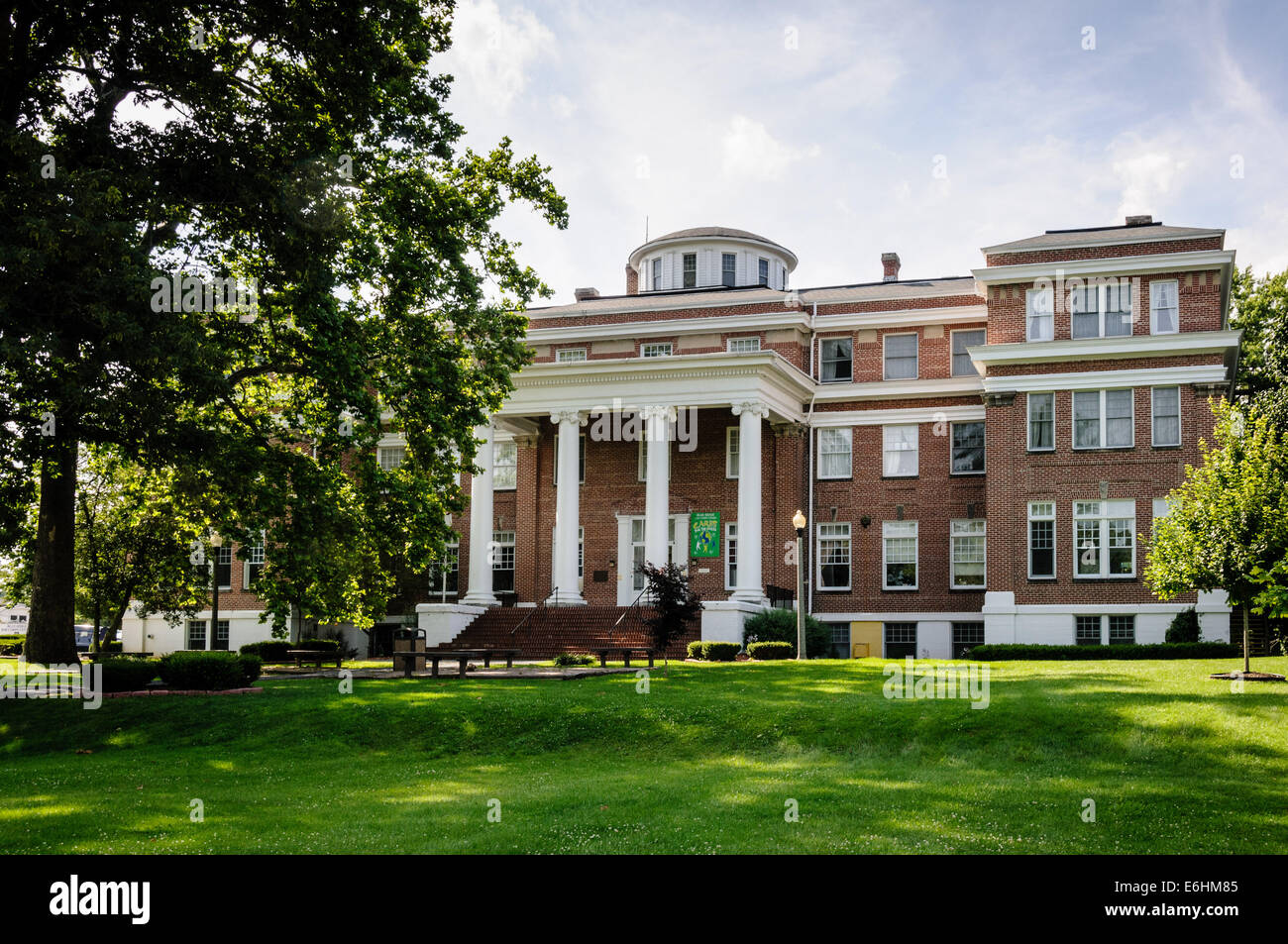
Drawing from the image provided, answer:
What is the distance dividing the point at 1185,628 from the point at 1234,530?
49.7 ft

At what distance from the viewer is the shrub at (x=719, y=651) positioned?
31.4 m

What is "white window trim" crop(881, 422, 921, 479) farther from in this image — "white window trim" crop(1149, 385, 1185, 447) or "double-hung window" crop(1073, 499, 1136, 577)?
"white window trim" crop(1149, 385, 1185, 447)

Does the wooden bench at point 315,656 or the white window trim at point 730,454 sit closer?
the wooden bench at point 315,656

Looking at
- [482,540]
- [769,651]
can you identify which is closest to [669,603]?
[769,651]

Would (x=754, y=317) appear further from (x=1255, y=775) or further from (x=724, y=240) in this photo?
(x=1255, y=775)

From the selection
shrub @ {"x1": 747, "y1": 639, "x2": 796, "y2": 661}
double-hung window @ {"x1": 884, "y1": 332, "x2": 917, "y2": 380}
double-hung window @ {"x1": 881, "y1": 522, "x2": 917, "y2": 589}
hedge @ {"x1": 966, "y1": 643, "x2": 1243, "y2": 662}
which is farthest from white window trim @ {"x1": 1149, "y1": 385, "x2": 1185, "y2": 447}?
shrub @ {"x1": 747, "y1": 639, "x2": 796, "y2": 661}

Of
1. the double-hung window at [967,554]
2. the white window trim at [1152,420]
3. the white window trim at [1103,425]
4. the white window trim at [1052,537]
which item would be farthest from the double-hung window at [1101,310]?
the double-hung window at [967,554]

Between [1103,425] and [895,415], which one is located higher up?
[895,415]

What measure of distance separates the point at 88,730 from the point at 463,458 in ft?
31.5

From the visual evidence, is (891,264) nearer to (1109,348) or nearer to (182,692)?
(1109,348)

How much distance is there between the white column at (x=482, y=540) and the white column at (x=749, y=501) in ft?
28.9

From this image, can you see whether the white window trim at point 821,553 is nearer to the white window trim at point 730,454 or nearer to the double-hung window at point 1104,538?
the white window trim at point 730,454

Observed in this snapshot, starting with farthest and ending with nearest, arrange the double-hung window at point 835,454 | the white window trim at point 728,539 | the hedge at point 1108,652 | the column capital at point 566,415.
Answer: the double-hung window at point 835,454, the white window trim at point 728,539, the column capital at point 566,415, the hedge at point 1108,652

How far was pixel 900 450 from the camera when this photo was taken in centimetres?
4191
